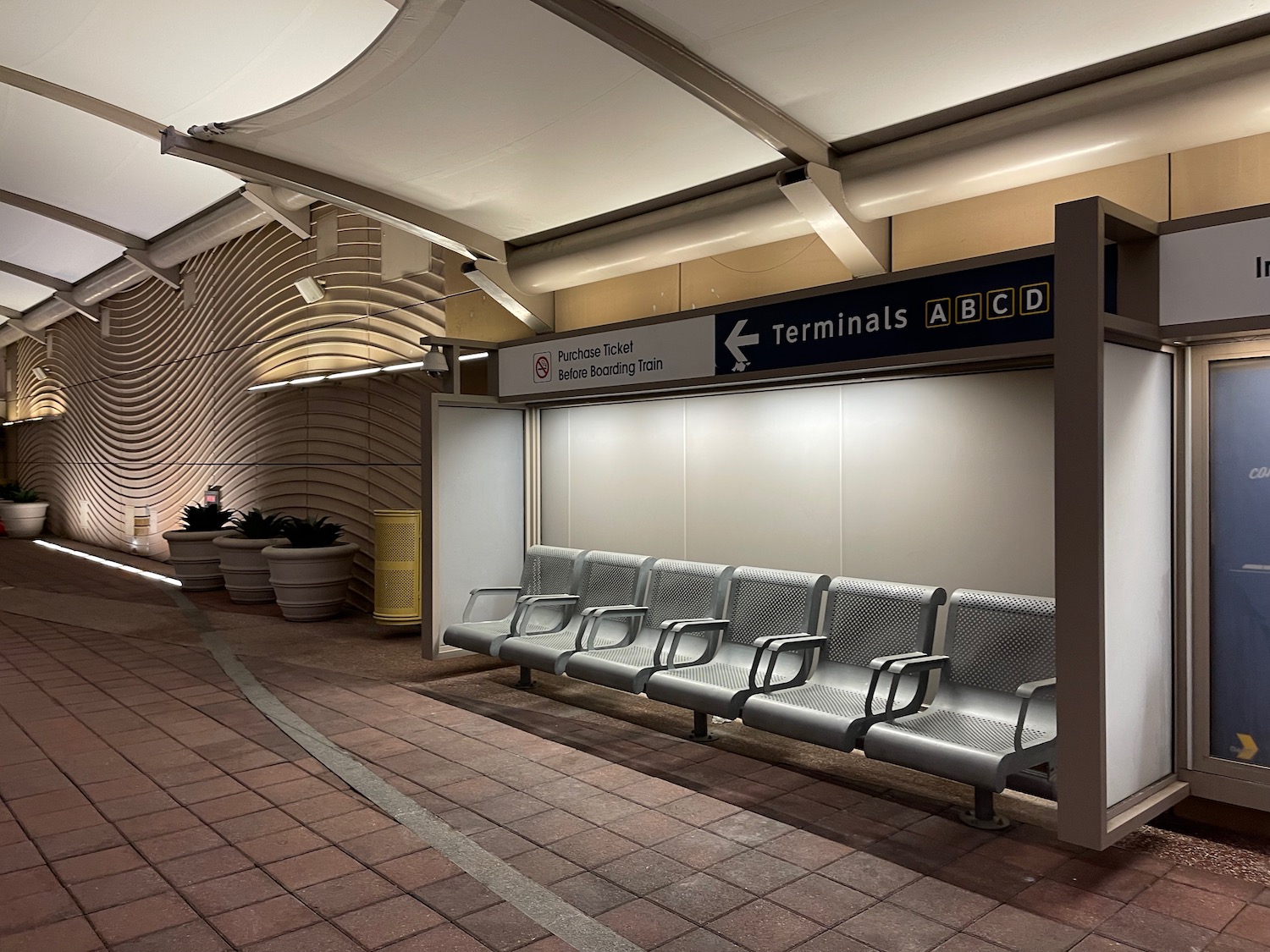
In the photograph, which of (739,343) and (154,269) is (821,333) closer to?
(739,343)

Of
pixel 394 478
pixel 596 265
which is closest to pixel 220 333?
pixel 394 478

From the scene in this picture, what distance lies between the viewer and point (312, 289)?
34.6 ft

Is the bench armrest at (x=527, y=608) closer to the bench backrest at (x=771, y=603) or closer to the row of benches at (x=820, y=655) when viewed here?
the row of benches at (x=820, y=655)

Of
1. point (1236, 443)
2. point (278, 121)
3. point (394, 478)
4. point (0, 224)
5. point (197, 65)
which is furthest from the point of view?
point (0, 224)

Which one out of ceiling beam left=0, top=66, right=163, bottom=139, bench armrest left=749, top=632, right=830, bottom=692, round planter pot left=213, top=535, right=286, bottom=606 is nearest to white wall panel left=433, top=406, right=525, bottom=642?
bench armrest left=749, top=632, right=830, bottom=692

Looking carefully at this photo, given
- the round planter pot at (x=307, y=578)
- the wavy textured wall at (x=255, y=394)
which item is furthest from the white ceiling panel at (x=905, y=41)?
the round planter pot at (x=307, y=578)

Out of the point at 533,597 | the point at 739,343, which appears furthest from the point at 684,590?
the point at 739,343

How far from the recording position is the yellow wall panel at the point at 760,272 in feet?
18.6

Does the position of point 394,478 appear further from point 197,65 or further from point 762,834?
point 762,834

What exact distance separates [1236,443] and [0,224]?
18156 mm

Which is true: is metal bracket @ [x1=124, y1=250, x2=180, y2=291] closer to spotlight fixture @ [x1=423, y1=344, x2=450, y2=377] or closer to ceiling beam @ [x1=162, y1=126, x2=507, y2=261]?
ceiling beam @ [x1=162, y1=126, x2=507, y2=261]

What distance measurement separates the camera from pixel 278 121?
5.36m

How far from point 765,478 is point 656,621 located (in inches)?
45.9

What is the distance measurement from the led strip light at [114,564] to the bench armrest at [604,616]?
878cm
